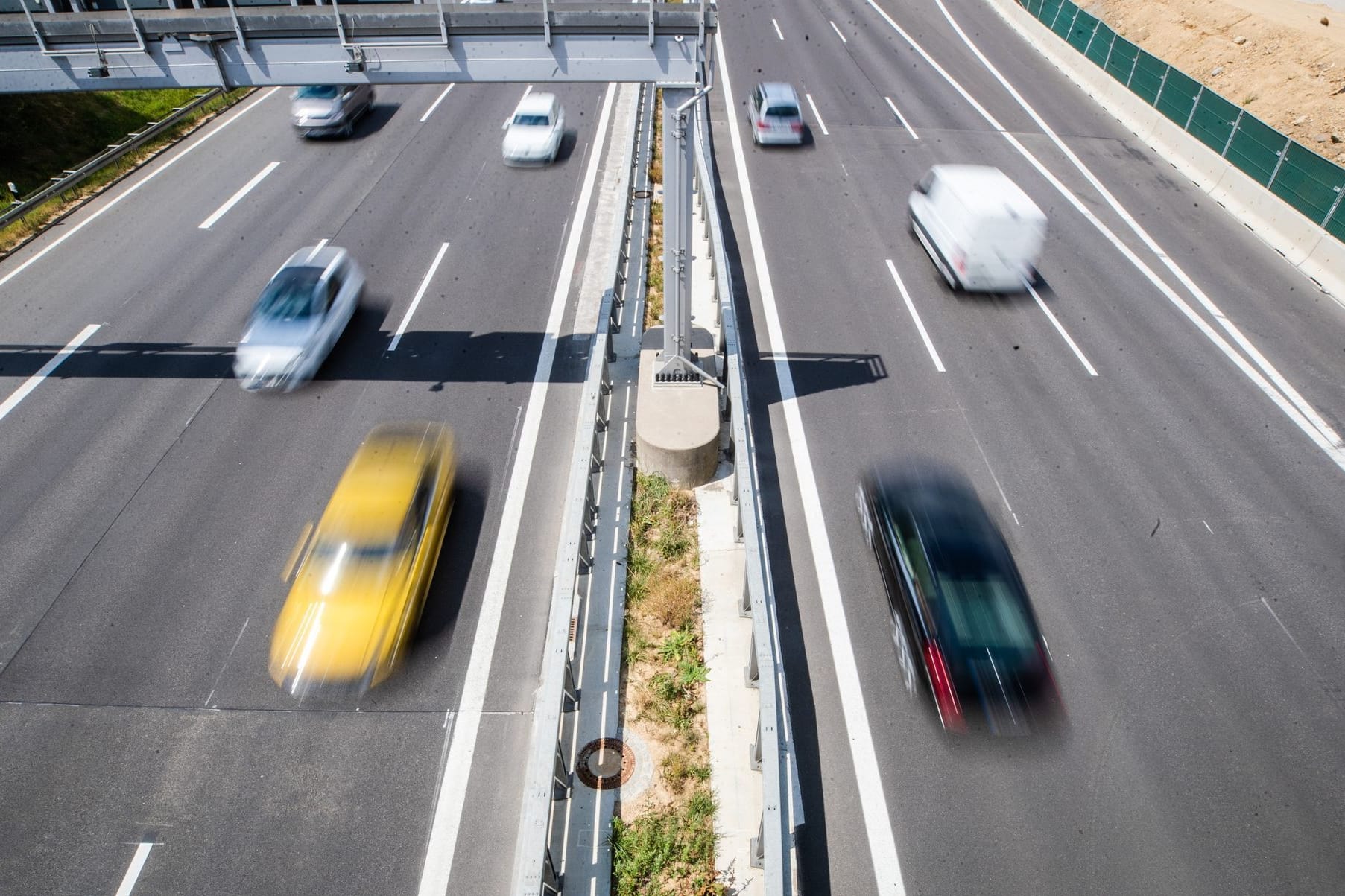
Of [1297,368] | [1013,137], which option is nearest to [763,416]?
[1297,368]

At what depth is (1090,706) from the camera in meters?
10.2

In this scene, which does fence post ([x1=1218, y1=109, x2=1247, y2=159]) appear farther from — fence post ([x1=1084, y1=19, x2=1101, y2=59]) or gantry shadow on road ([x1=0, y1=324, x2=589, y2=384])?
gantry shadow on road ([x1=0, y1=324, x2=589, y2=384])

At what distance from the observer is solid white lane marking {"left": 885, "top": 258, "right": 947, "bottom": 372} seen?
1626 cm

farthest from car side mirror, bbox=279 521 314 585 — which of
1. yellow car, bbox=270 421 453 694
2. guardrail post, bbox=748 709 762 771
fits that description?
guardrail post, bbox=748 709 762 771

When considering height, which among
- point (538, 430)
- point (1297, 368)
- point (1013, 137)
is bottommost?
point (538, 430)

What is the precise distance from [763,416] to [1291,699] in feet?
29.4

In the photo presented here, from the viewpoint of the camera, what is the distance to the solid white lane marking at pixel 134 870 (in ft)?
27.6

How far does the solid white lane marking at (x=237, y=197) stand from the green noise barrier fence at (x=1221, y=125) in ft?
95.6

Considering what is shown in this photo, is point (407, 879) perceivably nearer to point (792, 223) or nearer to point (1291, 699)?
point (1291, 699)

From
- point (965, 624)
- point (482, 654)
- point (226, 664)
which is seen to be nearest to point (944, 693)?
point (965, 624)

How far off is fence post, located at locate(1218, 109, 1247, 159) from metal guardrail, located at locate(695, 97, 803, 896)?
18.7 m

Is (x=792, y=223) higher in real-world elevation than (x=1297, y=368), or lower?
higher

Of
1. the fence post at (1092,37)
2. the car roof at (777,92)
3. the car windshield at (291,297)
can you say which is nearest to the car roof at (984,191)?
the car roof at (777,92)

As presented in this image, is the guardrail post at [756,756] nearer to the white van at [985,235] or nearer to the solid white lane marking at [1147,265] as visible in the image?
the solid white lane marking at [1147,265]
